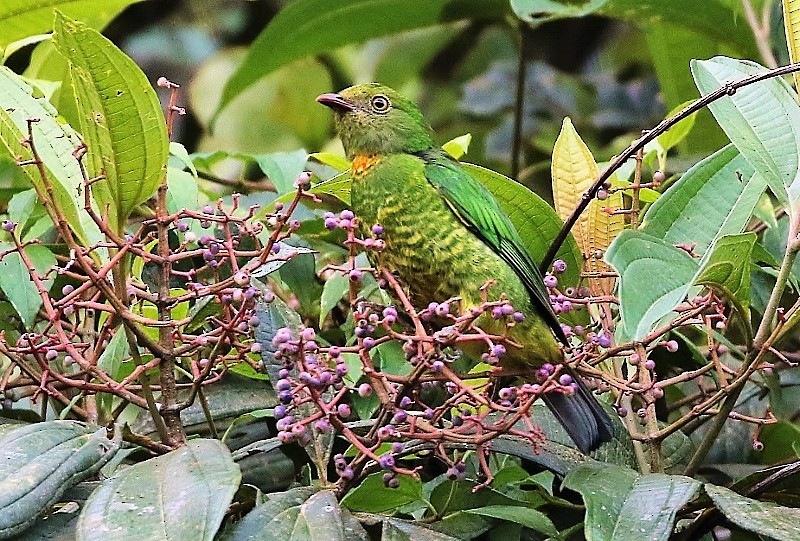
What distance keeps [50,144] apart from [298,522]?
47cm

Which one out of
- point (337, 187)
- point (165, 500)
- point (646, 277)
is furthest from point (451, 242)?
point (165, 500)

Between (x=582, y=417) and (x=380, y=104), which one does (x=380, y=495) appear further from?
(x=380, y=104)

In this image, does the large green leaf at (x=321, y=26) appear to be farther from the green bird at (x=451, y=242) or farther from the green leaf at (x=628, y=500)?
the green leaf at (x=628, y=500)

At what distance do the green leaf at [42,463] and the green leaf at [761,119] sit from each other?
24.9 inches

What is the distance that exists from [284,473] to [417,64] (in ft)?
8.77

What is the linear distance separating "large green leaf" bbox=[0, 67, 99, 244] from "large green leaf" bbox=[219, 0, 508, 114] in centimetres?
113

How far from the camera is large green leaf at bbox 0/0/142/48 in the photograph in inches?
52.6

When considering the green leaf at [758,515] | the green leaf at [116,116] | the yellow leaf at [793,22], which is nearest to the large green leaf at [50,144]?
the green leaf at [116,116]

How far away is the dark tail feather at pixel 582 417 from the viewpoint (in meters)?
1.07

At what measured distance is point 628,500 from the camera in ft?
2.83

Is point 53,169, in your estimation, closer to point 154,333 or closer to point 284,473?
point 154,333

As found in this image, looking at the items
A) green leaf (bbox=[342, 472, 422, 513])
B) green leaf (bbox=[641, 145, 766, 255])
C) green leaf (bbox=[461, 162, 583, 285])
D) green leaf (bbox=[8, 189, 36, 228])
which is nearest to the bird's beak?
green leaf (bbox=[461, 162, 583, 285])

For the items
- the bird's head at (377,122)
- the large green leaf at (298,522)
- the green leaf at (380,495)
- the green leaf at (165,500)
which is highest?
the bird's head at (377,122)

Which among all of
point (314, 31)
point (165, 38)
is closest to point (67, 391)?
point (314, 31)
